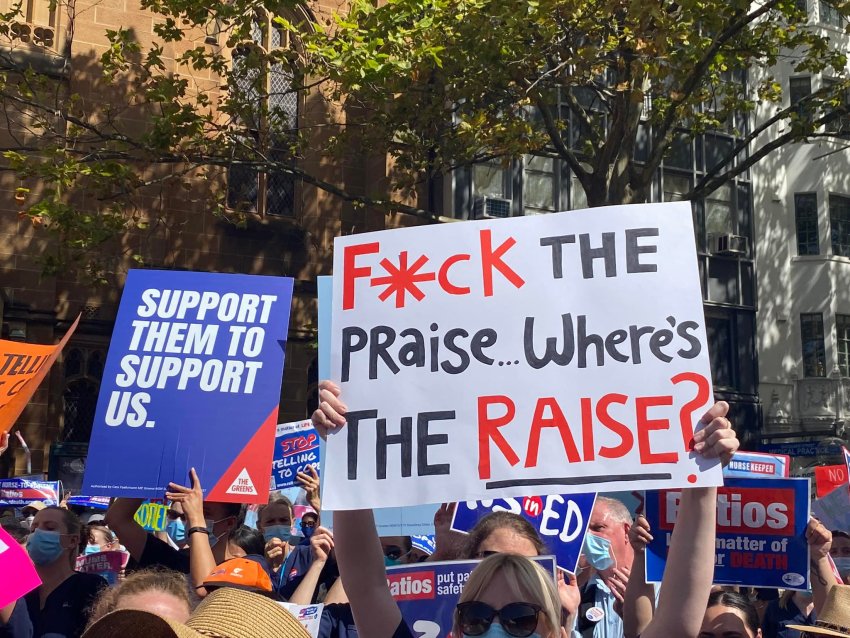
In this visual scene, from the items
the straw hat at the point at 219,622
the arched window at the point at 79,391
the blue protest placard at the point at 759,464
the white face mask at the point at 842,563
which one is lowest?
the white face mask at the point at 842,563

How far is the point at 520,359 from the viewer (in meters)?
3.72

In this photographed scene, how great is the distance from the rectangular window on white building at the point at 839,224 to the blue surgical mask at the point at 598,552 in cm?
2528

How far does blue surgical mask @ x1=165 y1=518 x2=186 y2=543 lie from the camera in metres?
9.95

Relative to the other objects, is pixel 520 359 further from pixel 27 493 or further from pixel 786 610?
pixel 27 493

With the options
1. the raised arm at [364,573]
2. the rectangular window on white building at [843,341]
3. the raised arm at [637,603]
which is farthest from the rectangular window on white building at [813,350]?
the raised arm at [364,573]

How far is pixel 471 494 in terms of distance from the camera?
3555mm

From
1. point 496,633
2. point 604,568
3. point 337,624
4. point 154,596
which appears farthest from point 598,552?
point 154,596

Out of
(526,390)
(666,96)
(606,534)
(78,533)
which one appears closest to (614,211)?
(526,390)

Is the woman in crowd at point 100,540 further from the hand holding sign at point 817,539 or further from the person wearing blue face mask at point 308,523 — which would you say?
the hand holding sign at point 817,539

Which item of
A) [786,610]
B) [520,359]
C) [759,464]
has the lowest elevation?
[786,610]

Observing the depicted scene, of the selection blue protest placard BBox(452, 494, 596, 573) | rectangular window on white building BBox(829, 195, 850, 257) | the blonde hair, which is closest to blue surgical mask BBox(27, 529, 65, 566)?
blue protest placard BBox(452, 494, 596, 573)

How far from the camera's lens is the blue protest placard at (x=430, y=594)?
425 centimetres

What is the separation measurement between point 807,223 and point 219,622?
28363 mm

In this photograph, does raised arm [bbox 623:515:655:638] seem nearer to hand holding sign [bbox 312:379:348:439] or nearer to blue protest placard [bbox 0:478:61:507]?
hand holding sign [bbox 312:379:348:439]
